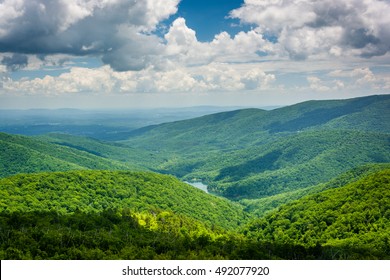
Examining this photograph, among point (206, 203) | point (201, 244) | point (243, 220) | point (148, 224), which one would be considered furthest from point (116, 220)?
point (243, 220)

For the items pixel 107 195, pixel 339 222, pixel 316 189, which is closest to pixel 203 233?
pixel 339 222

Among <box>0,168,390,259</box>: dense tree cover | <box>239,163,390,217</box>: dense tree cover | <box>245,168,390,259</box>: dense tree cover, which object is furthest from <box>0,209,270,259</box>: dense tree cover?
<box>239,163,390,217</box>: dense tree cover

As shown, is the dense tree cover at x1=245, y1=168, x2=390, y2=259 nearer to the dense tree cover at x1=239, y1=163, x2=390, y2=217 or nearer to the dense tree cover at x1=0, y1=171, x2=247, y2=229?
the dense tree cover at x1=0, y1=171, x2=247, y2=229

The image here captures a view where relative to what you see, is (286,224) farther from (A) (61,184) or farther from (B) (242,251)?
(A) (61,184)

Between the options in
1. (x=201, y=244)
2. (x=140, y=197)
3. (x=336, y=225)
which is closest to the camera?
(x=201, y=244)

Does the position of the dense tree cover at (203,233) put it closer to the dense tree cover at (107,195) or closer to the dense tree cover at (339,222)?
the dense tree cover at (339,222)

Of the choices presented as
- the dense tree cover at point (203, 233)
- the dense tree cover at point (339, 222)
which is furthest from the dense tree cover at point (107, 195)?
the dense tree cover at point (339, 222)

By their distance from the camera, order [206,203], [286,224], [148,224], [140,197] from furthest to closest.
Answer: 1. [206,203]
2. [140,197]
3. [286,224]
4. [148,224]

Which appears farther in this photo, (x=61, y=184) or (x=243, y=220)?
(x=243, y=220)
